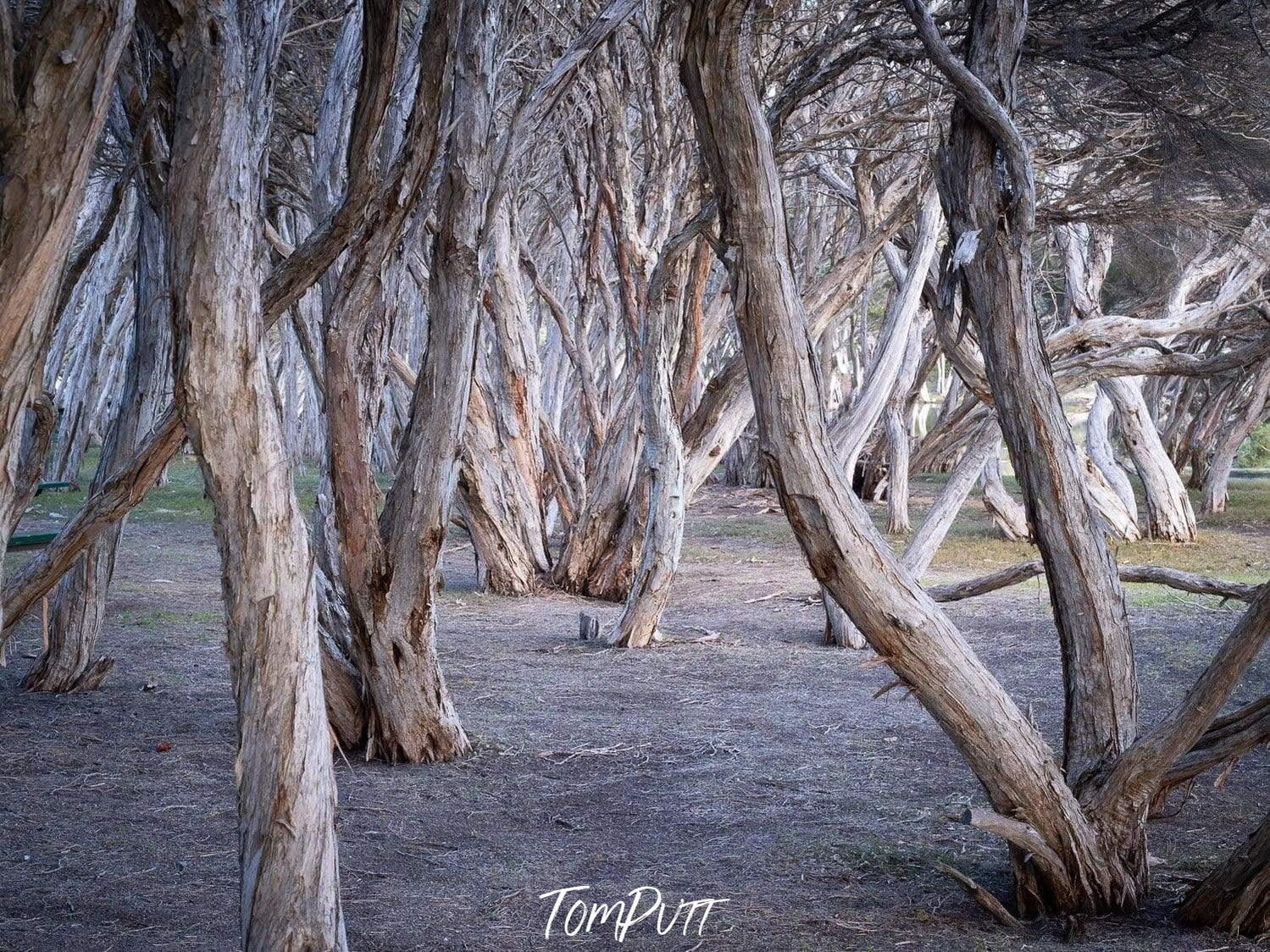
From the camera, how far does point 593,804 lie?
17.1 feet

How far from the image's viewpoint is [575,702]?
23.2 feet

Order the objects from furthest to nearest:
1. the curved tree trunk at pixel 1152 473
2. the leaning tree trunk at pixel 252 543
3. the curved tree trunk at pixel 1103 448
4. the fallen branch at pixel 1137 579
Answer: the curved tree trunk at pixel 1103 448, the curved tree trunk at pixel 1152 473, the fallen branch at pixel 1137 579, the leaning tree trunk at pixel 252 543

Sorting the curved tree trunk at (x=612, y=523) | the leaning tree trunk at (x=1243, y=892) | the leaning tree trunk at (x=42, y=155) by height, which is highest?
the leaning tree trunk at (x=42, y=155)

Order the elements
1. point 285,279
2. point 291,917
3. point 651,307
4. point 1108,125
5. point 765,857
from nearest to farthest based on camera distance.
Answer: point 291,917 < point 285,279 < point 765,857 < point 1108,125 < point 651,307

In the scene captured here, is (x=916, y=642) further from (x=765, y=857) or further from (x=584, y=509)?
(x=584, y=509)

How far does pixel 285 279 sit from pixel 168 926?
80.4 inches

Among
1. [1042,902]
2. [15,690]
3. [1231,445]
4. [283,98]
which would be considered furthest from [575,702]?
[1231,445]

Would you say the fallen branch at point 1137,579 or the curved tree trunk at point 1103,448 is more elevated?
the curved tree trunk at point 1103,448

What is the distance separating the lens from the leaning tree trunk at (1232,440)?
55.6 feet

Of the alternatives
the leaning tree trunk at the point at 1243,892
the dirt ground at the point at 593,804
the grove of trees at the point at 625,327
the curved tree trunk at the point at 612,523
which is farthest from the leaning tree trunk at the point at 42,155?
the curved tree trunk at the point at 612,523

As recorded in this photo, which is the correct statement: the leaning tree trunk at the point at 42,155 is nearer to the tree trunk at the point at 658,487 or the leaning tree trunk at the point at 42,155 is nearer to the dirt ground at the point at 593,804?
the dirt ground at the point at 593,804

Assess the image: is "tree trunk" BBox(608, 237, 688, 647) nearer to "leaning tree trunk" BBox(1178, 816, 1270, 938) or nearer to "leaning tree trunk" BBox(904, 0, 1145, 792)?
"leaning tree trunk" BBox(904, 0, 1145, 792)

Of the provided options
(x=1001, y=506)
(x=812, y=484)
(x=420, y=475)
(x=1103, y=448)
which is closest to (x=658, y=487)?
(x=420, y=475)

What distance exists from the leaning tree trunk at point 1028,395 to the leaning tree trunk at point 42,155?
8.25ft
